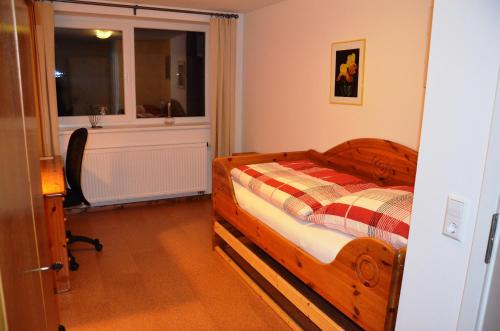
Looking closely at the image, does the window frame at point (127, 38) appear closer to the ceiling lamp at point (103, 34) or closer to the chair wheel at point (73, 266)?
the ceiling lamp at point (103, 34)

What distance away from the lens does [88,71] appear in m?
4.44

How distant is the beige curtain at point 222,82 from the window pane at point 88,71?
107 centimetres

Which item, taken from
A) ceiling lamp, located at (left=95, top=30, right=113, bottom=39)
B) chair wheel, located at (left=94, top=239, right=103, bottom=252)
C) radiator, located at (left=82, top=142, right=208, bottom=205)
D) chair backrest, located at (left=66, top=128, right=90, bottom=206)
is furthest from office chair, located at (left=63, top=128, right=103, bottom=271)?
ceiling lamp, located at (left=95, top=30, right=113, bottom=39)

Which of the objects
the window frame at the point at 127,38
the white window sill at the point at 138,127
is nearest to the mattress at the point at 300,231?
the white window sill at the point at 138,127

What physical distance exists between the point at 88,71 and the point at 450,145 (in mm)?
4187

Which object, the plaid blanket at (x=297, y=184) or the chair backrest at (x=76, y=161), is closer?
the plaid blanket at (x=297, y=184)

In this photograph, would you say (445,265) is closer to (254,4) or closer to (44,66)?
(254,4)

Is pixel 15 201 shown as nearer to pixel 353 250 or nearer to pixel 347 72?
pixel 353 250

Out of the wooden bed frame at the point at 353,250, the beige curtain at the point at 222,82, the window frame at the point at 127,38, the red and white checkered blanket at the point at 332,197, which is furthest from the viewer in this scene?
the beige curtain at the point at 222,82

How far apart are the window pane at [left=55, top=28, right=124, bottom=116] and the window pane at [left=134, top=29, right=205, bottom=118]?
244mm

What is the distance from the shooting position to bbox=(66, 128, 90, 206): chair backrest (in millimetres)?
3246

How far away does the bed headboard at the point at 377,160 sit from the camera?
2.69 meters

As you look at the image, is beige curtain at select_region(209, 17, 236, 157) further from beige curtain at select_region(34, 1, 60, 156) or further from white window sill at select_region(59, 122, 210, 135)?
beige curtain at select_region(34, 1, 60, 156)

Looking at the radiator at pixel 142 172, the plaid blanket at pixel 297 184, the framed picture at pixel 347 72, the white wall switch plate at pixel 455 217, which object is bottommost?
the radiator at pixel 142 172
